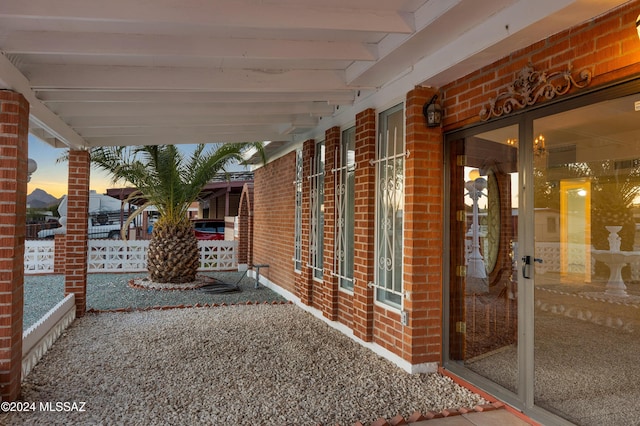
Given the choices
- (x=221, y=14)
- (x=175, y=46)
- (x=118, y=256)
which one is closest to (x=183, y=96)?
(x=175, y=46)

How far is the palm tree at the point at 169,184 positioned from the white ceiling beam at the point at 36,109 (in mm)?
3080

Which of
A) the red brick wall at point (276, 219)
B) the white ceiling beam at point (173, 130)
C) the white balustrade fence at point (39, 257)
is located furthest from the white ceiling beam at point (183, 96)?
the white balustrade fence at point (39, 257)

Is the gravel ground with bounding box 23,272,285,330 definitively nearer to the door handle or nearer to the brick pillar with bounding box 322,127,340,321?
the brick pillar with bounding box 322,127,340,321

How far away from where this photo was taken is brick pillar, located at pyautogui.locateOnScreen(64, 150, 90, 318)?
6477 millimetres

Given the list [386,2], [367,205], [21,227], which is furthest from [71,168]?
[386,2]

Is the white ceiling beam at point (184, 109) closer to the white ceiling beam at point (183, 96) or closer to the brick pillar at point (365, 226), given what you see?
the white ceiling beam at point (183, 96)

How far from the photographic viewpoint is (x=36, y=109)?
14.6 feet

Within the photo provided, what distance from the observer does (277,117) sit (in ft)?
20.5

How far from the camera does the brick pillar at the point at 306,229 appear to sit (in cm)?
682

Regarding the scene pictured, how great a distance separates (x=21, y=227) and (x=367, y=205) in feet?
11.0

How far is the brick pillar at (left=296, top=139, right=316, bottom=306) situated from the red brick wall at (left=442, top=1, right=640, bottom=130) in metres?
3.57

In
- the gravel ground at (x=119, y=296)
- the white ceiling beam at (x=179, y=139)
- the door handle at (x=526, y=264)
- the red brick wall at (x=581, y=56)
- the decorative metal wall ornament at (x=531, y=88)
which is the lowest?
the gravel ground at (x=119, y=296)

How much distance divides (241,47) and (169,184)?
6946 mm

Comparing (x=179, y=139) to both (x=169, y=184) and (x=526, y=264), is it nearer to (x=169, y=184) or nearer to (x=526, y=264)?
(x=169, y=184)
